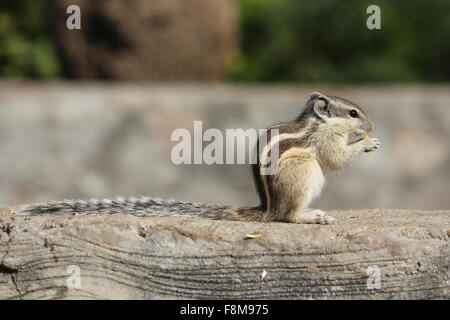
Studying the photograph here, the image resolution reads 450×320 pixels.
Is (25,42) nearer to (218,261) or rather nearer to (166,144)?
(166,144)

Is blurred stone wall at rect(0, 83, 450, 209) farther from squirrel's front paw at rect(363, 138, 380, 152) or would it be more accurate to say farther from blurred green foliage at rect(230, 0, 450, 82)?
squirrel's front paw at rect(363, 138, 380, 152)

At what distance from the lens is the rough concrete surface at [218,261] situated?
4.31m

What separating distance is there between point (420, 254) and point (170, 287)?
3.98ft

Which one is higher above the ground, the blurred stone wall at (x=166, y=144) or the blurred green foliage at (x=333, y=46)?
the blurred green foliage at (x=333, y=46)

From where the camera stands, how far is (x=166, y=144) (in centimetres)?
1117

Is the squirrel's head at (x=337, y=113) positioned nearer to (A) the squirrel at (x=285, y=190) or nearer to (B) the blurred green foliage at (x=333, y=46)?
(A) the squirrel at (x=285, y=190)

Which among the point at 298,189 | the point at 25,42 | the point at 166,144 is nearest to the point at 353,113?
the point at 298,189

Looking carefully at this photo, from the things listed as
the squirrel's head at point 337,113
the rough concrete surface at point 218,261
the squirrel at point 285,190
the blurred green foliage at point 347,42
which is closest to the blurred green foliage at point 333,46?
the blurred green foliage at point 347,42

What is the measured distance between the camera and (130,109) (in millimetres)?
11086

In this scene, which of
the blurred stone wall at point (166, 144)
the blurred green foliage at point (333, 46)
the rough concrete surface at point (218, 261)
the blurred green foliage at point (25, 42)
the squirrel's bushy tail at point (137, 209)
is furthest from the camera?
the blurred green foliage at point (25, 42)

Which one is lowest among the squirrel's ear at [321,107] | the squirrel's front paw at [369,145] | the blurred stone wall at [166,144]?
the blurred stone wall at [166,144]

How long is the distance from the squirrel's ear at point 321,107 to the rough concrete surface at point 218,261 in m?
0.92
